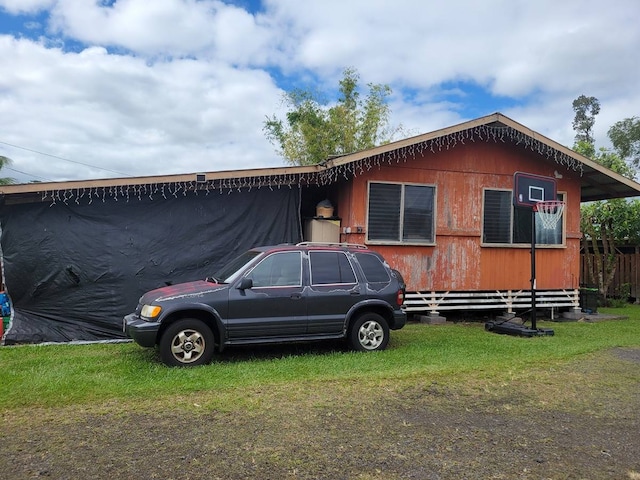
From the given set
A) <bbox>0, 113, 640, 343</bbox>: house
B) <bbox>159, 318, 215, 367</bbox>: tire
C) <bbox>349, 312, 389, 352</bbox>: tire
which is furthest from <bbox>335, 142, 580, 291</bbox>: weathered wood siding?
<bbox>159, 318, 215, 367</bbox>: tire

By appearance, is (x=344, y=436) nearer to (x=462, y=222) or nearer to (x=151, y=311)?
(x=151, y=311)

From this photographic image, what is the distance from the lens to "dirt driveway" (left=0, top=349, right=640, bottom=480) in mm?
3998

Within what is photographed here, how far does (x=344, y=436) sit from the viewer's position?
4660mm

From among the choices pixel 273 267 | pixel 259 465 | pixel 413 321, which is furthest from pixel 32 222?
pixel 413 321

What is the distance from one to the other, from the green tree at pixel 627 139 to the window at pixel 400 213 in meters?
28.7

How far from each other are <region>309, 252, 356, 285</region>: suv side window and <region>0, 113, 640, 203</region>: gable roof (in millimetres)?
2743

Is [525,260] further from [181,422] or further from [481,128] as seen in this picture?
[181,422]

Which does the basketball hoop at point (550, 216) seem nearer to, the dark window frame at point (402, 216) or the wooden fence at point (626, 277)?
the dark window frame at point (402, 216)

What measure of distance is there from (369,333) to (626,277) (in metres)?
12.9

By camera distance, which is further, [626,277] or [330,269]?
[626,277]

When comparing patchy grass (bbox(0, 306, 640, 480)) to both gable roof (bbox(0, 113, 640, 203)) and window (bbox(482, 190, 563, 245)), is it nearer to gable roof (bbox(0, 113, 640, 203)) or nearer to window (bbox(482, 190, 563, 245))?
gable roof (bbox(0, 113, 640, 203))

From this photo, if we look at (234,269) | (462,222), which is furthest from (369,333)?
(462,222)

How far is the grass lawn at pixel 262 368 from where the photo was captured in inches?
229

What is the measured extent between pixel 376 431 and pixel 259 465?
4.10 feet
